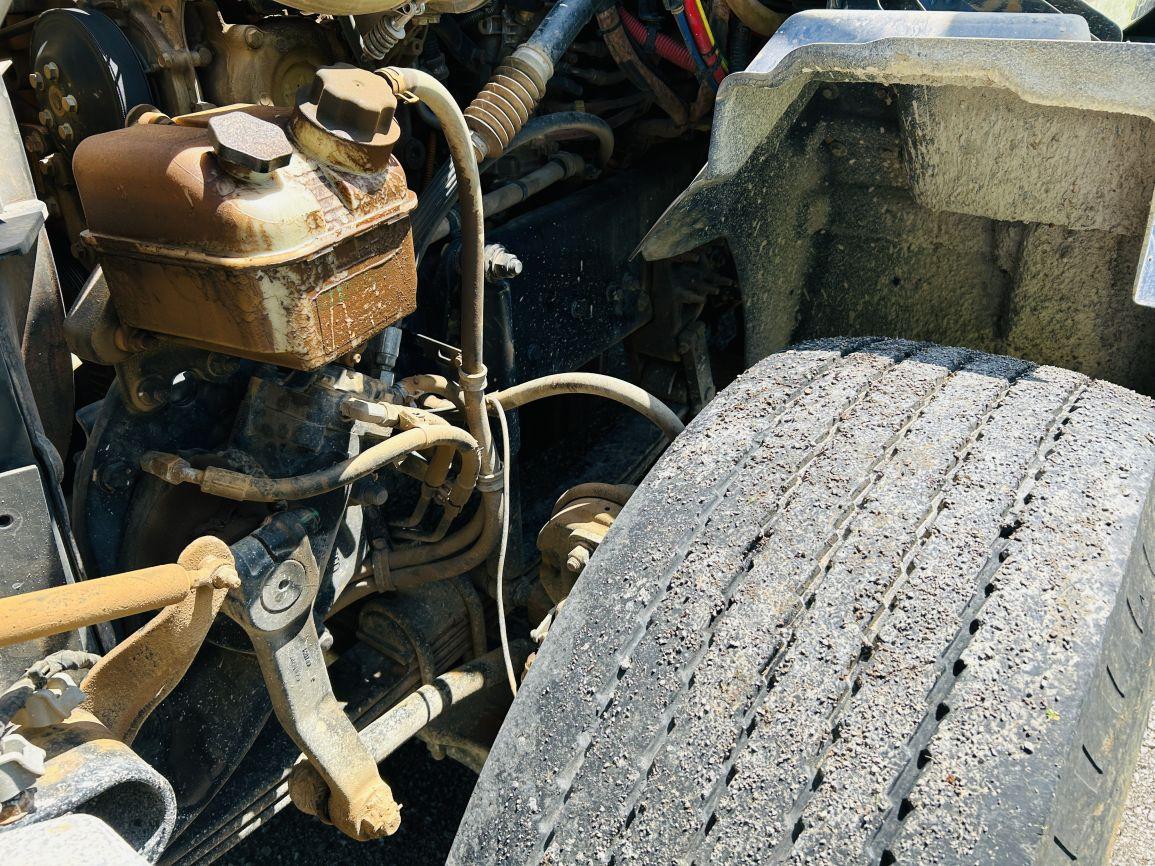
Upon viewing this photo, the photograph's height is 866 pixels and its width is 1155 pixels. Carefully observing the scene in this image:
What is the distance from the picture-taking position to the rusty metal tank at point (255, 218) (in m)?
1.06

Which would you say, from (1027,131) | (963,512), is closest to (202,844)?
(963,512)

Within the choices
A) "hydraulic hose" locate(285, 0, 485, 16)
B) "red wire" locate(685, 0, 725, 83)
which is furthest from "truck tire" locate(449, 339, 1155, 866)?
"red wire" locate(685, 0, 725, 83)

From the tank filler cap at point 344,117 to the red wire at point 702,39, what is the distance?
810 mm

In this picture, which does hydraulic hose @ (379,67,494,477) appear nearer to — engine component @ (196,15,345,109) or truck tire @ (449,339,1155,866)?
engine component @ (196,15,345,109)

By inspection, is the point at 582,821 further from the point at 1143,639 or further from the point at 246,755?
the point at 246,755

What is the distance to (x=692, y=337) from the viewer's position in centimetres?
221

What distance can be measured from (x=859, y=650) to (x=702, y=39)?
4.14 ft

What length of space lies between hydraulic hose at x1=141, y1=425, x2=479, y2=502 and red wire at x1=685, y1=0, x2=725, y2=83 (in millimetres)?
947

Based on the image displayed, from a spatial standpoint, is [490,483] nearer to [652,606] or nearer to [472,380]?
[472,380]

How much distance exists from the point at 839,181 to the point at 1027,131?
1.10ft

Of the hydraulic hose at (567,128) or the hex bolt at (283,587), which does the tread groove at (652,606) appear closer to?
the hex bolt at (283,587)

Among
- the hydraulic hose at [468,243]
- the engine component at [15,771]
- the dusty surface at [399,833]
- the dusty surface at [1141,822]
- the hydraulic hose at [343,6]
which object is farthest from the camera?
the dusty surface at [399,833]

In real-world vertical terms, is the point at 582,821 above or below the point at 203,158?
below

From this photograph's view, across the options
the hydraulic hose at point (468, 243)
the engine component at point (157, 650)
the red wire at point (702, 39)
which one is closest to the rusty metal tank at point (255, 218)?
the hydraulic hose at point (468, 243)
